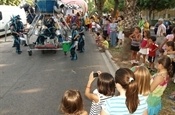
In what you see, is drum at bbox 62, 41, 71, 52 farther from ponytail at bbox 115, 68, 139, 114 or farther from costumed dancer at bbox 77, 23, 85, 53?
ponytail at bbox 115, 68, 139, 114

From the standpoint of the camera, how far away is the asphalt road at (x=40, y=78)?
7176mm

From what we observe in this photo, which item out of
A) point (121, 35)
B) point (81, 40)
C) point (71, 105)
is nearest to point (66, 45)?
point (81, 40)

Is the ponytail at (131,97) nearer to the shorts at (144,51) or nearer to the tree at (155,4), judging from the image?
the shorts at (144,51)

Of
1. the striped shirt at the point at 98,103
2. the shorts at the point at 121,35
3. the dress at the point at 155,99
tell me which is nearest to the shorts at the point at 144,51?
the dress at the point at 155,99

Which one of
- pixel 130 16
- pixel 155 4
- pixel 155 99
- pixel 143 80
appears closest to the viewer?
pixel 143 80

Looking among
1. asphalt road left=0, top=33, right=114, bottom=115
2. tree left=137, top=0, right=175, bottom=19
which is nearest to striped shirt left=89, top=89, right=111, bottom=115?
asphalt road left=0, top=33, right=114, bottom=115

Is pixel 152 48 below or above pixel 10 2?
below

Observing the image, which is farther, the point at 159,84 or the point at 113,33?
the point at 113,33

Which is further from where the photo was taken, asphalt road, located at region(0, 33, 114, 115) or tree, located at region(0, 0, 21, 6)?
tree, located at region(0, 0, 21, 6)

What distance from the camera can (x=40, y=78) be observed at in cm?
998

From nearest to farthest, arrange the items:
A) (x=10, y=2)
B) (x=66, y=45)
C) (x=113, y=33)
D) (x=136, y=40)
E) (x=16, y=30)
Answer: (x=136, y=40), (x=66, y=45), (x=16, y=30), (x=113, y=33), (x=10, y=2)

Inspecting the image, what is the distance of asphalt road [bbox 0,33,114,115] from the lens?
7176mm

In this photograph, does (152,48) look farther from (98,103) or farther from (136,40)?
(98,103)

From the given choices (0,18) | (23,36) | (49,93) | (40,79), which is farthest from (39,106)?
(0,18)
